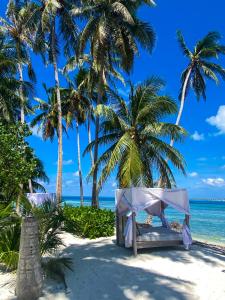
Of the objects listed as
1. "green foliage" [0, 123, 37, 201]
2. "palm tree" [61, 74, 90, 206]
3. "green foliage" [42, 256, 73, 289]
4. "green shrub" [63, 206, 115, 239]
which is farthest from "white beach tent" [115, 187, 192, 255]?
"palm tree" [61, 74, 90, 206]

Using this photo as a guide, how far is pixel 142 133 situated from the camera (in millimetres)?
16219

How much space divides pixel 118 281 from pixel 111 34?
1441 centimetres

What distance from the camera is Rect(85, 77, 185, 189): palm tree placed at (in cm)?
1547

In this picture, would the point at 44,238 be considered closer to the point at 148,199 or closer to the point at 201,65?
the point at 148,199

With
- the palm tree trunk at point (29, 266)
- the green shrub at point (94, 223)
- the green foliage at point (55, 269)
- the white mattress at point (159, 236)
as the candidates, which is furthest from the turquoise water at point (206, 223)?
the palm tree trunk at point (29, 266)

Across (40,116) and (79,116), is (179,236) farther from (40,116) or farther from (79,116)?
(40,116)

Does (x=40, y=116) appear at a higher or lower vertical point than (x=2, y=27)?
lower

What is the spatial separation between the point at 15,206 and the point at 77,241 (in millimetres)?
3615

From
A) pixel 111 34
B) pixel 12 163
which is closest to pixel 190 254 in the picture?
pixel 12 163

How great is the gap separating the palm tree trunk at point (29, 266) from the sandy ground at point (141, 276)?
302 mm

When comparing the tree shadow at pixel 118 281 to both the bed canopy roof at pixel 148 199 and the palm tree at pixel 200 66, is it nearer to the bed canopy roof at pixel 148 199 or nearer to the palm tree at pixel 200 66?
the bed canopy roof at pixel 148 199

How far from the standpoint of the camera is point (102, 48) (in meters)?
18.7

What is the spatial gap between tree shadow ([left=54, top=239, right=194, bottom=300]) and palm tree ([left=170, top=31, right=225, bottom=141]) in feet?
44.6

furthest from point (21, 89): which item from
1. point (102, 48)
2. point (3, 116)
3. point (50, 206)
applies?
point (50, 206)
